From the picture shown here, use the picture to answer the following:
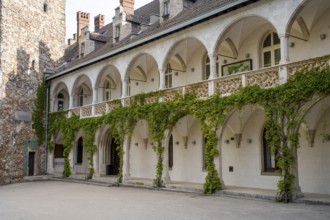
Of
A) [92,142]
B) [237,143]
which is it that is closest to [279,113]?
[237,143]

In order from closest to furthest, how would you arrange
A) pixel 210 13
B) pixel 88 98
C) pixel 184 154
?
pixel 210 13
pixel 184 154
pixel 88 98

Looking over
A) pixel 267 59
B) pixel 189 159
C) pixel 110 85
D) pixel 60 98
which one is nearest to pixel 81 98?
pixel 60 98

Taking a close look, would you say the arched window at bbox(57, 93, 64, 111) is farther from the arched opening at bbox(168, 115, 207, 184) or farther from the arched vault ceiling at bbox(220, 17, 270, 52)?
the arched vault ceiling at bbox(220, 17, 270, 52)

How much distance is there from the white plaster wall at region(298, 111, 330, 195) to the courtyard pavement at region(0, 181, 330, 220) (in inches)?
105

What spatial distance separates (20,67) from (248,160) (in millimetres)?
15725

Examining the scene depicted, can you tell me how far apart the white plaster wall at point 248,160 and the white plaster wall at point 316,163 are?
131 centimetres

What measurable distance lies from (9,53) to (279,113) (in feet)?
57.9

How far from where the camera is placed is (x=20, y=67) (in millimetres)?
24312

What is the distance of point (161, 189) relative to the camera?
16.7 m

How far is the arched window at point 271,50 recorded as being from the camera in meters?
15.7

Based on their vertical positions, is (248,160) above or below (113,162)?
above

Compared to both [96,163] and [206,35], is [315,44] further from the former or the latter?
[96,163]

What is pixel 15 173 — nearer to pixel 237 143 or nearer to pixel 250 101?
pixel 237 143

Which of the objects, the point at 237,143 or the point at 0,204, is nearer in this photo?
the point at 0,204
